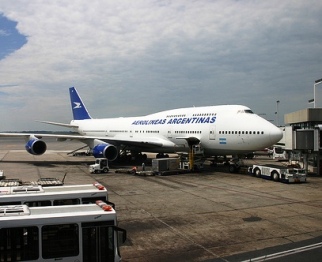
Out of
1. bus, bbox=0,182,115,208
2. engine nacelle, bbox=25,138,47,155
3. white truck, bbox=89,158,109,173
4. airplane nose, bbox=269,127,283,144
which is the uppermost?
airplane nose, bbox=269,127,283,144

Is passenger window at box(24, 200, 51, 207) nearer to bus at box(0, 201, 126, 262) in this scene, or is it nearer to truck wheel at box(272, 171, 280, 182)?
→ bus at box(0, 201, 126, 262)

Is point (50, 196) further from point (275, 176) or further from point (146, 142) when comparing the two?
point (146, 142)

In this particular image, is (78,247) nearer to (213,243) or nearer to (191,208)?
(213,243)

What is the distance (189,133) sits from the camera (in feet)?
108

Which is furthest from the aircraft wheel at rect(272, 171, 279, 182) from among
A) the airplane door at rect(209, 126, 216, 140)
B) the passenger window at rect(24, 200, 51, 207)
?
the passenger window at rect(24, 200, 51, 207)

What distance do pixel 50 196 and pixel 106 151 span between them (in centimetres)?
2458

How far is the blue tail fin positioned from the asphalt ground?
2949 centimetres

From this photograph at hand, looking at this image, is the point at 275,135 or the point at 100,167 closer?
the point at 275,135

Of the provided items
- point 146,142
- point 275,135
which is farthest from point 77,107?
point 275,135

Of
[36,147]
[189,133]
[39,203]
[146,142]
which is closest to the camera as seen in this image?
[39,203]

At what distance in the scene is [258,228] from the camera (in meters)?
13.9

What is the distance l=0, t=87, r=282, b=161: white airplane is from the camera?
1120 inches

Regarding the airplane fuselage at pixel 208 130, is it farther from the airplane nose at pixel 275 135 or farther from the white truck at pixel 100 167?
the white truck at pixel 100 167

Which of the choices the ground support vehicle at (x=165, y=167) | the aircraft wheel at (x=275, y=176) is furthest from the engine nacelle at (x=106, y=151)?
the aircraft wheel at (x=275, y=176)
